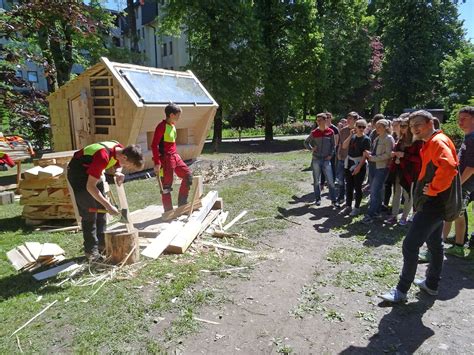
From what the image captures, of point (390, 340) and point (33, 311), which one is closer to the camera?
point (390, 340)

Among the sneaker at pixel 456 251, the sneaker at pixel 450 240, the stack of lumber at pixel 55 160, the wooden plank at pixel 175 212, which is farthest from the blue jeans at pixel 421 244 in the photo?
the stack of lumber at pixel 55 160

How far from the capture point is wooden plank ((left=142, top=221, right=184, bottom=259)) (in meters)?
5.19

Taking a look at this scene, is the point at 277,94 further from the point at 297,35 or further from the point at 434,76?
the point at 434,76

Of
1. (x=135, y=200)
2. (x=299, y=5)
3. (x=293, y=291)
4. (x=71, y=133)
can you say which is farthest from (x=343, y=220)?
(x=299, y=5)

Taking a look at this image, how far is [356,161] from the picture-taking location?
729 cm

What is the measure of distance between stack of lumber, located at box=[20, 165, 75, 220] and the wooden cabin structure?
140 inches

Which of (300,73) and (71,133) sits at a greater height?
(300,73)

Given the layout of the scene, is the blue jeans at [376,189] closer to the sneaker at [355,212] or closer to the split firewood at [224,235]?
the sneaker at [355,212]

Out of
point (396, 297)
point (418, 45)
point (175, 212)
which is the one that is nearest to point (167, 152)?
point (175, 212)

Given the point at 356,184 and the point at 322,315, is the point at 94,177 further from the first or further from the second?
the point at 356,184

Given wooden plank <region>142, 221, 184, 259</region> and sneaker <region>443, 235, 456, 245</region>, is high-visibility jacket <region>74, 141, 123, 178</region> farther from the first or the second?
sneaker <region>443, 235, 456, 245</region>

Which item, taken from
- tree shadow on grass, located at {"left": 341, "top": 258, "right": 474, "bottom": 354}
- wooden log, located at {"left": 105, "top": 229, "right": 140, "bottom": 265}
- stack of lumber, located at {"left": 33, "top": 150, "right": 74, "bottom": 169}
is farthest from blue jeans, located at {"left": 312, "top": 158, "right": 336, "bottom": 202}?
stack of lumber, located at {"left": 33, "top": 150, "right": 74, "bottom": 169}

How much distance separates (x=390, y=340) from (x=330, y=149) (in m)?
4.90

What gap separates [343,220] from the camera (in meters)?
7.30
